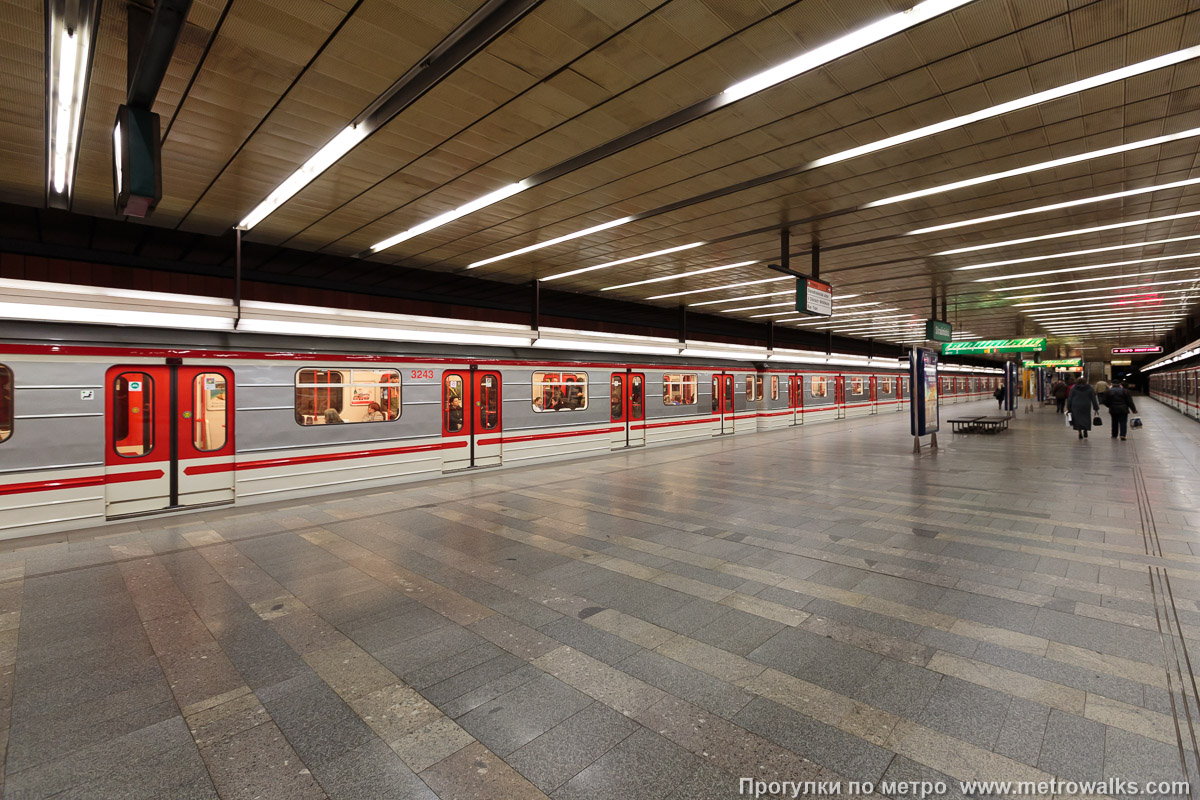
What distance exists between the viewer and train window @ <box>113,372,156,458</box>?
252 inches

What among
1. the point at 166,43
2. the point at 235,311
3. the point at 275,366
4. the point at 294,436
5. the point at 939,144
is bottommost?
the point at 294,436

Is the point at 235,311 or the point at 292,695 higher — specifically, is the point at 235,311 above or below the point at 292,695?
above

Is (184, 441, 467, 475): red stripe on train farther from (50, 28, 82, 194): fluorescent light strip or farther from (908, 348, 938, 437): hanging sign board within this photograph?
(908, 348, 938, 437): hanging sign board

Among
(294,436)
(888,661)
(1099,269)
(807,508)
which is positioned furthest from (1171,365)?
(294,436)

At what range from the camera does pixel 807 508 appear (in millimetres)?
6785

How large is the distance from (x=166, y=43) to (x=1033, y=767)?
5607 millimetres

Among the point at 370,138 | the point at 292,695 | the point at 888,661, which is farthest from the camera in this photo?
the point at 370,138

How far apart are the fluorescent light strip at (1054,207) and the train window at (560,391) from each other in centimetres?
674

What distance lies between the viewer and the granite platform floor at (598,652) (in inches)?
89.0

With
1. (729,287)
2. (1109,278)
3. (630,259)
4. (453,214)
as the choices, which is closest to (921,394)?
(1109,278)

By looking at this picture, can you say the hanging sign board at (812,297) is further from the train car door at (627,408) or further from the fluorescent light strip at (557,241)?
the train car door at (627,408)

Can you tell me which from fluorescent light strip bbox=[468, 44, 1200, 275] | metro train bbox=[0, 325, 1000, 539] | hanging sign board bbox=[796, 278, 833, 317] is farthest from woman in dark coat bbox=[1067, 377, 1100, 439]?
metro train bbox=[0, 325, 1000, 539]

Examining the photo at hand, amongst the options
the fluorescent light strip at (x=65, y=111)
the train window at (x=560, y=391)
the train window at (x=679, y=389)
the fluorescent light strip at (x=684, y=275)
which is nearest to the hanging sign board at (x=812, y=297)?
the fluorescent light strip at (x=684, y=275)

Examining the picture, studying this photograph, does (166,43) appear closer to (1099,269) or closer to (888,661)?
(888,661)
